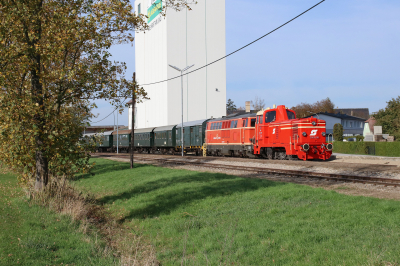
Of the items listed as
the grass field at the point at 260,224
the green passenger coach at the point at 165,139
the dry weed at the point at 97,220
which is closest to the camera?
the grass field at the point at 260,224

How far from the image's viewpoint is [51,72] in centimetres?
1041

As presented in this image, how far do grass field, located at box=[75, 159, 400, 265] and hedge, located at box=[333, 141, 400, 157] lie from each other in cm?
2564

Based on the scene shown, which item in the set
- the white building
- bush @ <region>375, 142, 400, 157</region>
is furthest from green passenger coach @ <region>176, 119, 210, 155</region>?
the white building

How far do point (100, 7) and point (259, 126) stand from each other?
54.6 feet

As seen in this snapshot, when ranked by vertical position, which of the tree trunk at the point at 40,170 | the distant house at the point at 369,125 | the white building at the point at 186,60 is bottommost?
the tree trunk at the point at 40,170

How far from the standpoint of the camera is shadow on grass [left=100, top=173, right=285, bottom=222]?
11266 millimetres

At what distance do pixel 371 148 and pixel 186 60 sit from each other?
117 ft

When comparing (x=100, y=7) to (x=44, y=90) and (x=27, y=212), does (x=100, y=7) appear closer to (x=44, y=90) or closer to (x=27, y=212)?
(x=44, y=90)

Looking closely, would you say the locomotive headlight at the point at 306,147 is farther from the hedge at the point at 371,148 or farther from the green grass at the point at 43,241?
the hedge at the point at 371,148

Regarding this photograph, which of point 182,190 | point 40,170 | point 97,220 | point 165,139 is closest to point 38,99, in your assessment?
point 40,170

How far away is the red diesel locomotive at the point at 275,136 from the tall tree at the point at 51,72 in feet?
43.9

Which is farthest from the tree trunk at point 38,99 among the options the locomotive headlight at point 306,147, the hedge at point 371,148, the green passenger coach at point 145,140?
the green passenger coach at point 145,140

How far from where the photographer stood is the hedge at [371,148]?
1296 inches

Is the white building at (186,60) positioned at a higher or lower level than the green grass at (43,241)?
higher
